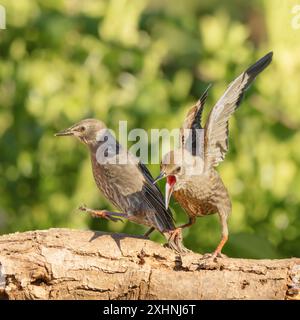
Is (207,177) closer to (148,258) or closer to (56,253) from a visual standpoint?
(148,258)

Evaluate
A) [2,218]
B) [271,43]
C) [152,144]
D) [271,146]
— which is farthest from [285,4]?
[2,218]

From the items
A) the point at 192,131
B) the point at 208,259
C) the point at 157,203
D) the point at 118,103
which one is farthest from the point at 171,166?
the point at 118,103

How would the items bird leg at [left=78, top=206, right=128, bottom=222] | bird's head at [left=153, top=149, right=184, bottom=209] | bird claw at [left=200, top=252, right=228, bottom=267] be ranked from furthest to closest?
bird claw at [left=200, top=252, right=228, bottom=267] < bird leg at [left=78, top=206, right=128, bottom=222] < bird's head at [left=153, top=149, right=184, bottom=209]

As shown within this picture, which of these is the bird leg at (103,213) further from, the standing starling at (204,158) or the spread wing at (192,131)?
the spread wing at (192,131)

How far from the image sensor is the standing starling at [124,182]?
14.9 feet

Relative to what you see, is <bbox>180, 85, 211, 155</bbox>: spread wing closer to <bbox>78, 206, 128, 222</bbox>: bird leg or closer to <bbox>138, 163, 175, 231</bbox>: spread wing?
<bbox>138, 163, 175, 231</bbox>: spread wing

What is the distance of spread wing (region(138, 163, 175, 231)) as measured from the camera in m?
4.52

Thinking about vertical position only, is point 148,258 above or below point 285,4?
below

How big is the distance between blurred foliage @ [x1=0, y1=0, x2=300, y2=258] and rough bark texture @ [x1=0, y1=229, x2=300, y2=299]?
2238 millimetres

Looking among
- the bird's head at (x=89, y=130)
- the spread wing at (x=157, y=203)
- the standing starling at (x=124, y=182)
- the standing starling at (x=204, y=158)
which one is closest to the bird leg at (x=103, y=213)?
the standing starling at (x=124, y=182)

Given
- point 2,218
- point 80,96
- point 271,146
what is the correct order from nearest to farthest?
point 271,146 → point 80,96 → point 2,218

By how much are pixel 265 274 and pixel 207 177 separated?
55 cm

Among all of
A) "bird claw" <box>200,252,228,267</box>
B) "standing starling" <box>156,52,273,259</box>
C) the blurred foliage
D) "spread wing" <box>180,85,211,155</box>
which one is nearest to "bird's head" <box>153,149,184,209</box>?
"standing starling" <box>156,52,273,259</box>

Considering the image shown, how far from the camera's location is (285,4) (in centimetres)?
772
